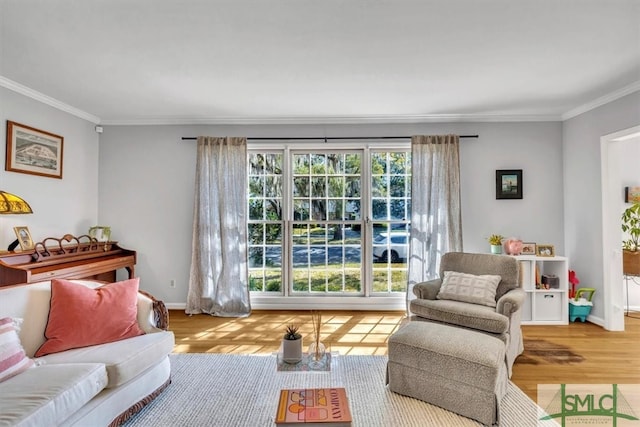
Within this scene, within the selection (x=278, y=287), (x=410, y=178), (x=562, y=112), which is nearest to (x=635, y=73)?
(x=562, y=112)

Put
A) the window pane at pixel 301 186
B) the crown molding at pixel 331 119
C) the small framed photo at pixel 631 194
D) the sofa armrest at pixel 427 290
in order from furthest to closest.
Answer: the window pane at pixel 301 186
the small framed photo at pixel 631 194
the crown molding at pixel 331 119
the sofa armrest at pixel 427 290

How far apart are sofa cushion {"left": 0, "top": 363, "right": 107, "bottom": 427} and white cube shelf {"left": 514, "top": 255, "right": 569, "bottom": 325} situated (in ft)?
13.6

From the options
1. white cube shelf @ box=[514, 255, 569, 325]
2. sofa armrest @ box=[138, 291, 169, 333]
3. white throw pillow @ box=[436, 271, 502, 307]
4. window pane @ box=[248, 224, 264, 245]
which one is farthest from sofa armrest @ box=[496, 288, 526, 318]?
window pane @ box=[248, 224, 264, 245]

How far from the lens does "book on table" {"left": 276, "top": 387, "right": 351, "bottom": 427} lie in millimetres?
1518

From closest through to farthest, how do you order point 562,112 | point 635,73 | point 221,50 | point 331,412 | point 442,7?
1. point 331,412
2. point 442,7
3. point 221,50
4. point 635,73
5. point 562,112

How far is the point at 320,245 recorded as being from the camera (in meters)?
4.57

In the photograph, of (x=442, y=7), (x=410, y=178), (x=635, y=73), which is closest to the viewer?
(x=442, y=7)

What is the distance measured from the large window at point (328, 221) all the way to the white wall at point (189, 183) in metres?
0.43

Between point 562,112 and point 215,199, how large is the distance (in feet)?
15.1

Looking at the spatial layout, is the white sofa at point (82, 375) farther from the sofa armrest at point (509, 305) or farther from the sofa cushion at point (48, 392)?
the sofa armrest at point (509, 305)

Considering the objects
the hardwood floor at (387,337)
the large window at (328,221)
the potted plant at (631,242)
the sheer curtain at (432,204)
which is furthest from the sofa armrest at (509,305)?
the potted plant at (631,242)

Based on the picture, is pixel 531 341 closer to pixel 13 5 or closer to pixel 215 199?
pixel 215 199

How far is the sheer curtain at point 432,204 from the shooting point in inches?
166

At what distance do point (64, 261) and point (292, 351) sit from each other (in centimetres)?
285
